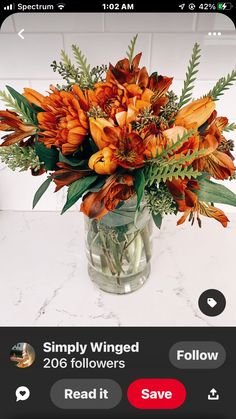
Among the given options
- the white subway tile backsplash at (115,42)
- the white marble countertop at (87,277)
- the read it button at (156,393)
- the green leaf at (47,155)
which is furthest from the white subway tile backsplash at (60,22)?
the read it button at (156,393)

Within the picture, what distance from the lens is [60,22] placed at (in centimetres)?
61

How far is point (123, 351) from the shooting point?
21.7 inches

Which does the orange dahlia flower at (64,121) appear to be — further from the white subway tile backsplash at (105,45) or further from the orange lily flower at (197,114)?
the white subway tile backsplash at (105,45)

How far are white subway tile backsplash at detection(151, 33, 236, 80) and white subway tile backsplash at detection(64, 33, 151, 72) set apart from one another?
0.06 feet

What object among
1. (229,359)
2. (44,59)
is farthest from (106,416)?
(44,59)

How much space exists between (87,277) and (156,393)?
9.2 inches

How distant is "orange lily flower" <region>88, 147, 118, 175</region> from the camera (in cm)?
41

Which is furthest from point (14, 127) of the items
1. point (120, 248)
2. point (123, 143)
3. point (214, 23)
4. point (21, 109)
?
point (214, 23)

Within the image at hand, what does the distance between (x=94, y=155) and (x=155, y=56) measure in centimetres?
32

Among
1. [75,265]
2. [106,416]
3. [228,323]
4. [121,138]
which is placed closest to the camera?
[121,138]

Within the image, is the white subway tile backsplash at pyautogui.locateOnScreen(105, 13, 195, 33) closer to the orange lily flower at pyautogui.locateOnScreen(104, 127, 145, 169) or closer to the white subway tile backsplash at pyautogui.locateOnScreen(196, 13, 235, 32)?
the white subway tile backsplash at pyautogui.locateOnScreen(196, 13, 235, 32)

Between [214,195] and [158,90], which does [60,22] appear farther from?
[214,195]

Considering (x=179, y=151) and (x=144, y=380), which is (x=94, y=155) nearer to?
(x=179, y=151)

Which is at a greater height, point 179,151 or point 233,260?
point 179,151
